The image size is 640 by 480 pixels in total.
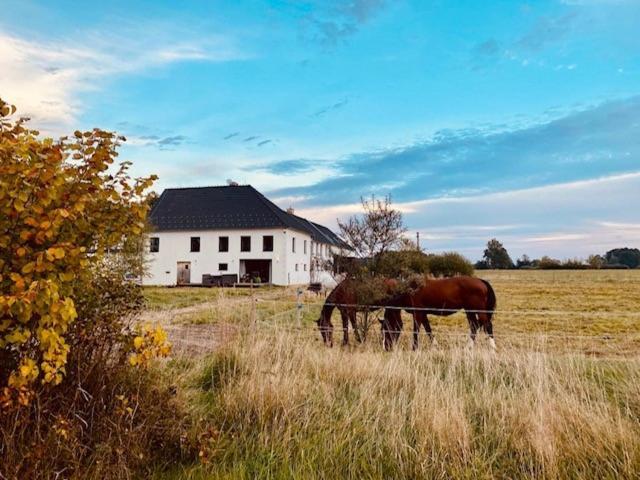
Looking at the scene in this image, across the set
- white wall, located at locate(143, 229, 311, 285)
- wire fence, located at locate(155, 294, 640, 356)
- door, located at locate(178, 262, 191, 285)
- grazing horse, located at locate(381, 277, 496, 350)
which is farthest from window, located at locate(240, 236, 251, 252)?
grazing horse, located at locate(381, 277, 496, 350)

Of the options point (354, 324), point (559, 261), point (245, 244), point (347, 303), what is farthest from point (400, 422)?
point (559, 261)

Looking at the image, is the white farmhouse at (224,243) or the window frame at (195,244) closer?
the white farmhouse at (224,243)

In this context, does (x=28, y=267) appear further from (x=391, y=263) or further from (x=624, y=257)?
(x=624, y=257)

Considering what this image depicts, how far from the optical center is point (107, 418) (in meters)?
3.25

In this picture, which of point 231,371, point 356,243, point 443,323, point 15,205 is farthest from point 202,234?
point 15,205

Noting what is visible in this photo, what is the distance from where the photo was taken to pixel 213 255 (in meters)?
34.5

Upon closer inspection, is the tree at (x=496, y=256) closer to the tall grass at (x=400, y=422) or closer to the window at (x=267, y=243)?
the window at (x=267, y=243)

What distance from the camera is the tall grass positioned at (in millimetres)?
3350

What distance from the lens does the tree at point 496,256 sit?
77.4m

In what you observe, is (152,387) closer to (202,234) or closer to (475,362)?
(475,362)

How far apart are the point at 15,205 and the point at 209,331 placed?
296 inches

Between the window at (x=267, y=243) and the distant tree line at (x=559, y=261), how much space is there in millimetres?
41291

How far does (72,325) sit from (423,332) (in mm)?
7211

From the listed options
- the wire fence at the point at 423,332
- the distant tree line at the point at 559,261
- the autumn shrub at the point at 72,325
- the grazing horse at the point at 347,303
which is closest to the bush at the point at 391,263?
the grazing horse at the point at 347,303
